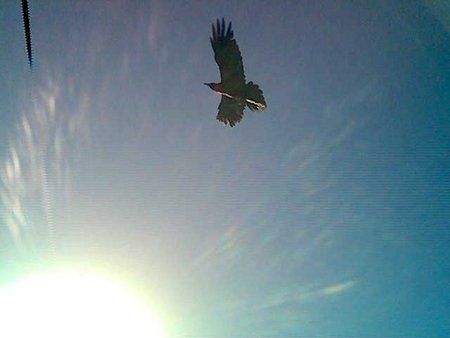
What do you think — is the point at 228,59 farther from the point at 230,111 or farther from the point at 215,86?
the point at 230,111

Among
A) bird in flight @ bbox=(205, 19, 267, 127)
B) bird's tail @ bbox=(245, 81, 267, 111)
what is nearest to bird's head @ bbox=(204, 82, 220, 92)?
bird in flight @ bbox=(205, 19, 267, 127)

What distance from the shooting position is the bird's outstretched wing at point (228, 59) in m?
3.09

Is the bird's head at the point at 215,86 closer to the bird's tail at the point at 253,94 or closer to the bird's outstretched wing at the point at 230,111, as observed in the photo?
the bird's outstretched wing at the point at 230,111

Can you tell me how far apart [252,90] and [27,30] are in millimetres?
1876

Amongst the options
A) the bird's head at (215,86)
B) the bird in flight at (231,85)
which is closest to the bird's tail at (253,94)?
the bird in flight at (231,85)

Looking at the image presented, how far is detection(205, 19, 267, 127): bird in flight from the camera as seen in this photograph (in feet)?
10.2

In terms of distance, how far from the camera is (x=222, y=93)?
326 centimetres

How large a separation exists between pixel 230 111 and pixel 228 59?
1.28 feet

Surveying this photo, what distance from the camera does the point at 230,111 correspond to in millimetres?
3281

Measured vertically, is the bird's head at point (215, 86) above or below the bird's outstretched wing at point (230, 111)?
above

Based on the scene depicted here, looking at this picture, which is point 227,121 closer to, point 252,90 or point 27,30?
point 252,90

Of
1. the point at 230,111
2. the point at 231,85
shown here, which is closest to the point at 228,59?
the point at 231,85

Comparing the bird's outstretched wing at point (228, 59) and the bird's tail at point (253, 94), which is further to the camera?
the bird's tail at point (253, 94)

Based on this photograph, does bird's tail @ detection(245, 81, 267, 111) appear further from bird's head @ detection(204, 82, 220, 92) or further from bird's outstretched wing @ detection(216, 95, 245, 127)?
bird's head @ detection(204, 82, 220, 92)
